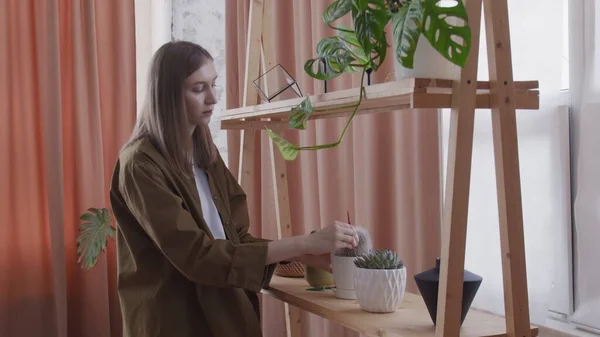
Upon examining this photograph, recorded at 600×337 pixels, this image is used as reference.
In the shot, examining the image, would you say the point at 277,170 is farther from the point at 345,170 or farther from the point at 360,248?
the point at 360,248

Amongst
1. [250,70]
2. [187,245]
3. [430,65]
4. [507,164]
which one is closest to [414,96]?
[430,65]

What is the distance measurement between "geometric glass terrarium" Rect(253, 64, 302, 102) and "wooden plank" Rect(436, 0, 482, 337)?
30.8 inches

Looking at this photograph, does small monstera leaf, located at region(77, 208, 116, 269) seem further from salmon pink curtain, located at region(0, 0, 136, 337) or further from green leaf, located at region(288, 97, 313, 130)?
green leaf, located at region(288, 97, 313, 130)

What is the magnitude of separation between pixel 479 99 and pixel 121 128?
87.6 inches

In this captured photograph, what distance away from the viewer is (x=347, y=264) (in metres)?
1.68

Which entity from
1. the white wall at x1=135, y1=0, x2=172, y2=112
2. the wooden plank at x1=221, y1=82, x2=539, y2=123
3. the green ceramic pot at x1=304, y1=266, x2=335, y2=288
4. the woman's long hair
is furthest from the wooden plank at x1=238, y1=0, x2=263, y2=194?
the white wall at x1=135, y1=0, x2=172, y2=112

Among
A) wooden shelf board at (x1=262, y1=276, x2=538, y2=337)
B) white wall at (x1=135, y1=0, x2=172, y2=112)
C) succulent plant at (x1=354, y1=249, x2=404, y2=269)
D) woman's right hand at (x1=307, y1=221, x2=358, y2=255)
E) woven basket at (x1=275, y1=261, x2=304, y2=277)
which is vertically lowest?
wooden shelf board at (x1=262, y1=276, x2=538, y2=337)

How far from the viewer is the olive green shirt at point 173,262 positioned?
1660mm

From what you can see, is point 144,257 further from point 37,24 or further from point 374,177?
point 37,24

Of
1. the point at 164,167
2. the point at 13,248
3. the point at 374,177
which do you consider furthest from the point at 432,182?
the point at 13,248

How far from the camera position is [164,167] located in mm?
1761

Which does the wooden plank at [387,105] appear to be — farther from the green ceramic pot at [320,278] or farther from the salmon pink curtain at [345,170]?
the green ceramic pot at [320,278]

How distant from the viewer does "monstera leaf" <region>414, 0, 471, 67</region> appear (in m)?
1.13

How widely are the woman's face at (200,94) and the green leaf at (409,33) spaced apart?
0.74 m
